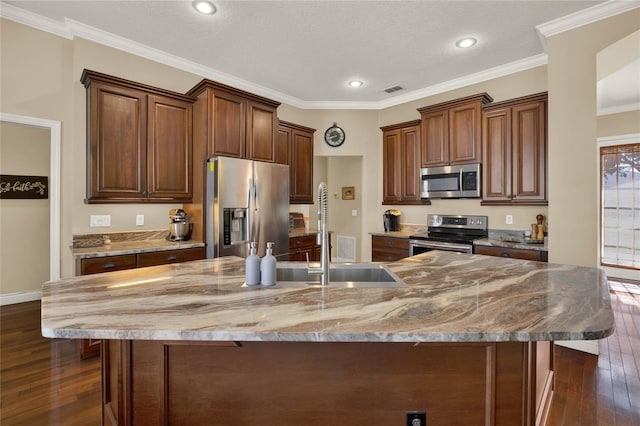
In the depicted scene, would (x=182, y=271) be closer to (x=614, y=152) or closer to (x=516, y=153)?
(x=516, y=153)

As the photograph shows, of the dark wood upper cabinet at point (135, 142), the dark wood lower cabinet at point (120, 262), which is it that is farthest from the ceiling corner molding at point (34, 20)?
the dark wood lower cabinet at point (120, 262)

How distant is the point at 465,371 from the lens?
1.20m

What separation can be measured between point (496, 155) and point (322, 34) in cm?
241

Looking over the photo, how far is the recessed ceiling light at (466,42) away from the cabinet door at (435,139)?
2.85 feet

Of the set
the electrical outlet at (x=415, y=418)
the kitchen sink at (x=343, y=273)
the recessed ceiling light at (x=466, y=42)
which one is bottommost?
the electrical outlet at (x=415, y=418)

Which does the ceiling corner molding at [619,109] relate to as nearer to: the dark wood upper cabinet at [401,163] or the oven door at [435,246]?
the dark wood upper cabinet at [401,163]

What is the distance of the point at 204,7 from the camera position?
2.70 metres

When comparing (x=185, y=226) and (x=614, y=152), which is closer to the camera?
(x=185, y=226)

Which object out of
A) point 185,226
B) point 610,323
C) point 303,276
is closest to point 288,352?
point 303,276

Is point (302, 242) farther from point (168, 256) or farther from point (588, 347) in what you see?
point (588, 347)

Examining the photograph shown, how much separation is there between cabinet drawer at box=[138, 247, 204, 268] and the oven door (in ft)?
8.48

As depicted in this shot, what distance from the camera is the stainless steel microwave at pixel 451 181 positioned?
388 cm

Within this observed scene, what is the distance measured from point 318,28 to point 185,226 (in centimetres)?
245

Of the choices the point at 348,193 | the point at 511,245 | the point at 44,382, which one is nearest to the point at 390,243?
the point at 511,245
